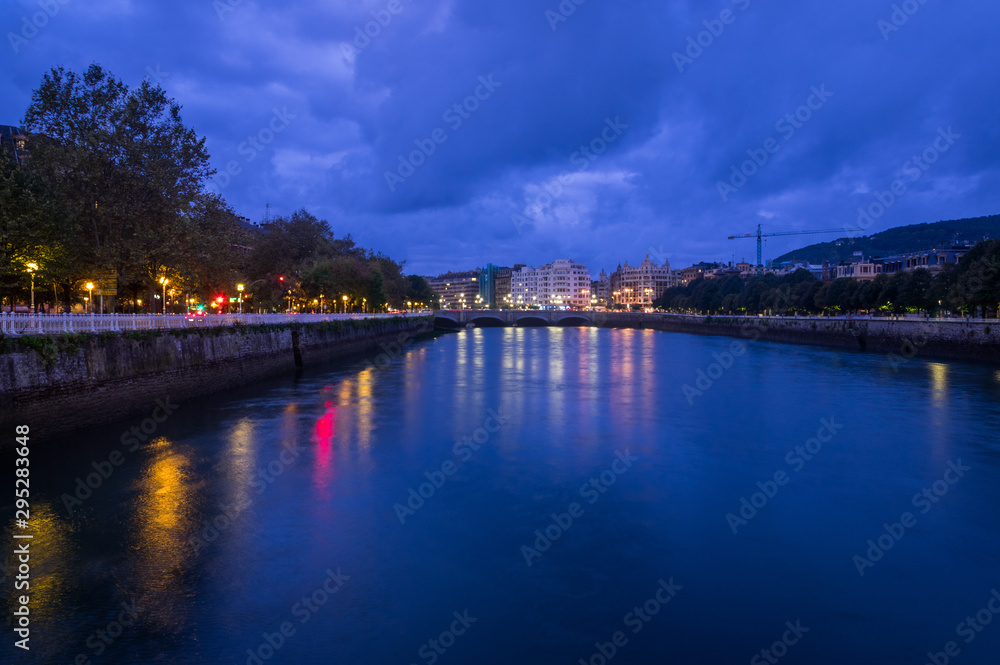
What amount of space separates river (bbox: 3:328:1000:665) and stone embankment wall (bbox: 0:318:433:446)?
0.67m

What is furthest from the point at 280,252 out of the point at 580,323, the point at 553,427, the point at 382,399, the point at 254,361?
the point at 580,323

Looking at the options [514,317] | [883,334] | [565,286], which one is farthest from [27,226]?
[565,286]

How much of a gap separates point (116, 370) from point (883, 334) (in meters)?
55.9

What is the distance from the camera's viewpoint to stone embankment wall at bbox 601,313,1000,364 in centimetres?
3894

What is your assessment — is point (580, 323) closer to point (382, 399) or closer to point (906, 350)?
point (906, 350)

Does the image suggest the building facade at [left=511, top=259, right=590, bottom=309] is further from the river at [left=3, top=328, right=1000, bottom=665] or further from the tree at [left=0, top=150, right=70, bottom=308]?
the river at [left=3, top=328, right=1000, bottom=665]

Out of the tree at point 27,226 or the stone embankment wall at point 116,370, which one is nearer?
the stone embankment wall at point 116,370

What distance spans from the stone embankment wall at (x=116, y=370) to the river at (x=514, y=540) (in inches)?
26.5

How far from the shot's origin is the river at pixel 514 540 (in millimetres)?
7121

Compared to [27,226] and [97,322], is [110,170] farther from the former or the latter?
[97,322]

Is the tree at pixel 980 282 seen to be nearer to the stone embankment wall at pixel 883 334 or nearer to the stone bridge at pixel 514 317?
the stone embankment wall at pixel 883 334

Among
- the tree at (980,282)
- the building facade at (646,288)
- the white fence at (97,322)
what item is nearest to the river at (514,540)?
the white fence at (97,322)

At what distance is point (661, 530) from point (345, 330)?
39936 mm

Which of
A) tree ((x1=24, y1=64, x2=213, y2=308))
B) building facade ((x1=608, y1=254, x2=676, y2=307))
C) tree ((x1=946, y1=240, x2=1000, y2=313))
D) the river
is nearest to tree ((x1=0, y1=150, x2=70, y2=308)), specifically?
tree ((x1=24, y1=64, x2=213, y2=308))
